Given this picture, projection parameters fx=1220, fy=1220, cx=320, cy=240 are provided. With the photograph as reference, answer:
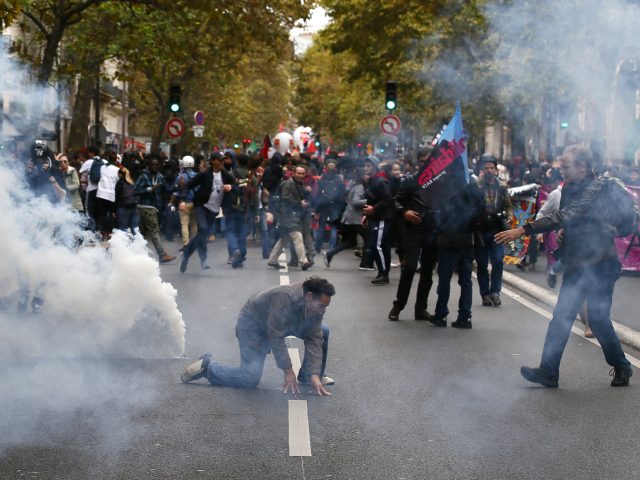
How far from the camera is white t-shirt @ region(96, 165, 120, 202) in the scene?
17.6m

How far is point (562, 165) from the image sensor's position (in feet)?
29.3

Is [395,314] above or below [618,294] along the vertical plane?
above

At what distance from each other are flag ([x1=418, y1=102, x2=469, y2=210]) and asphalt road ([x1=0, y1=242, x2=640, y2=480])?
1.50m

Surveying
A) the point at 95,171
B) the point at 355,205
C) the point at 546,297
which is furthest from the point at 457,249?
the point at 355,205

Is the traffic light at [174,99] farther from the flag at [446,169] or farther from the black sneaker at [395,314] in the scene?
the flag at [446,169]

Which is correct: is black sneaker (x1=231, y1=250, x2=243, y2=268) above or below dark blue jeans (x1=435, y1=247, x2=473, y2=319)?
below

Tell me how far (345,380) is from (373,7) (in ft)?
39.0

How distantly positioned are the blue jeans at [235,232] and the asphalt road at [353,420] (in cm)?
815

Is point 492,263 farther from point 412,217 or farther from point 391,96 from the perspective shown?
point 391,96

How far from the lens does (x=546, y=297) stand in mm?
15219

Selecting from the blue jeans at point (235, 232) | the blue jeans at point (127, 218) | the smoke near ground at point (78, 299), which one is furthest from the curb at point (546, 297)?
the blue jeans at point (127, 218)

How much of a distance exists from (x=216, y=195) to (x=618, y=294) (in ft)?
21.4

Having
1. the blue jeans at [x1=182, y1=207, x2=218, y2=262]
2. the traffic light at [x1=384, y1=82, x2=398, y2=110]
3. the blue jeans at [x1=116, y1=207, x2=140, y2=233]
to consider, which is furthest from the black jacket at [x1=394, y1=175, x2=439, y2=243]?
the traffic light at [x1=384, y1=82, x2=398, y2=110]

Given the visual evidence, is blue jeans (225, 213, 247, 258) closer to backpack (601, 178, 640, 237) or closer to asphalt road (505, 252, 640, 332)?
asphalt road (505, 252, 640, 332)
